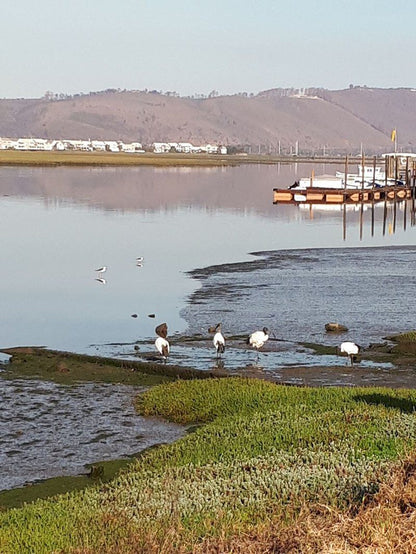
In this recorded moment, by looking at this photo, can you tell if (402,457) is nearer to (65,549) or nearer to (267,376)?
(65,549)

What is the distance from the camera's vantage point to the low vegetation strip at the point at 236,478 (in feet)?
31.5

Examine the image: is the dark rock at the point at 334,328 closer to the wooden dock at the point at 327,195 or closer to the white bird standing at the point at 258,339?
the white bird standing at the point at 258,339

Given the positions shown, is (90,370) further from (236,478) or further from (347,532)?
(347,532)

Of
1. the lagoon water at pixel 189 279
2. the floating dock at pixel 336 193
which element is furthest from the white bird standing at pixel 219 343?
the floating dock at pixel 336 193

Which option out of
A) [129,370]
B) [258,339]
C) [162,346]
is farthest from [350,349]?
[129,370]

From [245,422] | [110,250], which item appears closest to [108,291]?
[110,250]

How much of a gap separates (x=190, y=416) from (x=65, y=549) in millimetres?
7723

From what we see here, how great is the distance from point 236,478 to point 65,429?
5.31m

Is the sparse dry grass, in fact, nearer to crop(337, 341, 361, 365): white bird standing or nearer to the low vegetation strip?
the low vegetation strip

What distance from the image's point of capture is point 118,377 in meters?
19.7

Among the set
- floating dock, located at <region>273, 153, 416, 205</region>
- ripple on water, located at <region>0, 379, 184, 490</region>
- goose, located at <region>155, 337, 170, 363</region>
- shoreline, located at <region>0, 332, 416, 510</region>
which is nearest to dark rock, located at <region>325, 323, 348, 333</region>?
shoreline, located at <region>0, 332, 416, 510</region>

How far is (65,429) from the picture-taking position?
16188 millimetres

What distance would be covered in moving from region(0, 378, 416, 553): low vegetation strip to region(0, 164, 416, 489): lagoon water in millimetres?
1995

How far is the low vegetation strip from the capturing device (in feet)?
31.5
